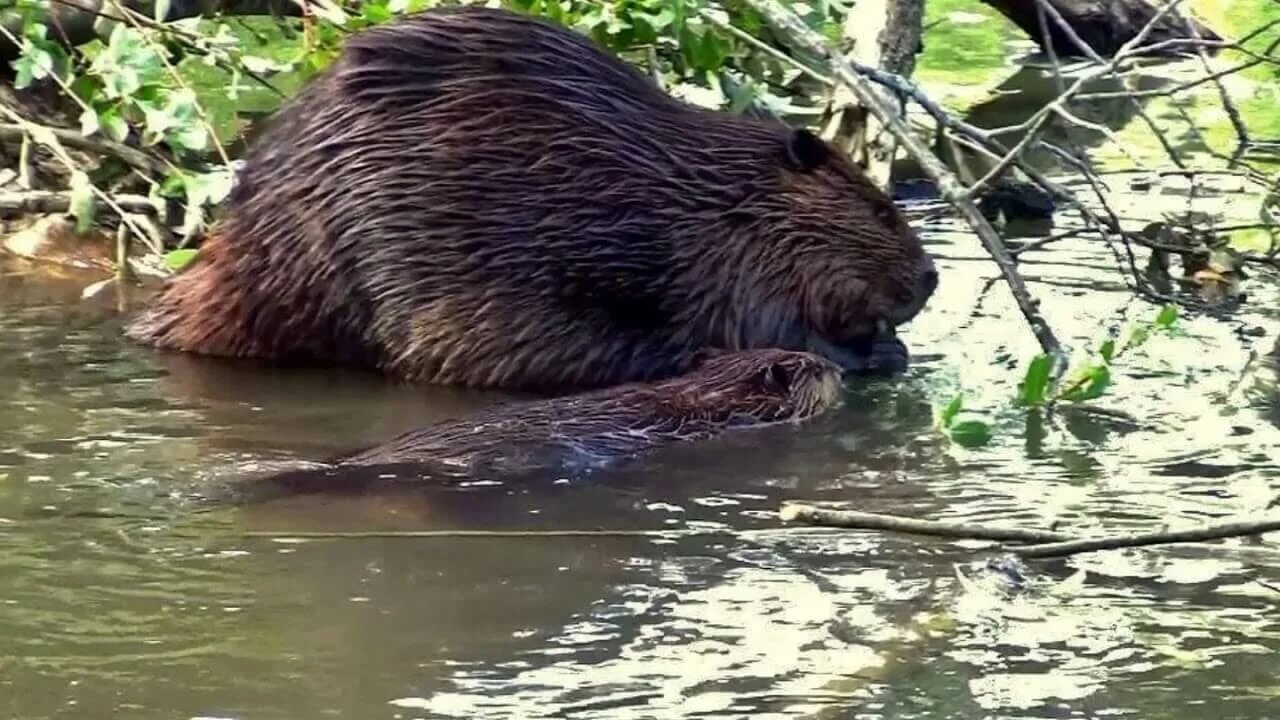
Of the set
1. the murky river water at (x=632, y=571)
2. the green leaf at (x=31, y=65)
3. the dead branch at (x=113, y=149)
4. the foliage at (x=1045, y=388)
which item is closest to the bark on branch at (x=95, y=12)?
the dead branch at (x=113, y=149)

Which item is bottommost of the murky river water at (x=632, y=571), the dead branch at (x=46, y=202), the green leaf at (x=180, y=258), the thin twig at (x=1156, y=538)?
the murky river water at (x=632, y=571)

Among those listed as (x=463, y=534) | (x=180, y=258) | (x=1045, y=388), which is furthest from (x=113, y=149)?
(x=1045, y=388)

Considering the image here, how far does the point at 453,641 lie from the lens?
9.43 ft

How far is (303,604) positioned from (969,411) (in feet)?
5.31

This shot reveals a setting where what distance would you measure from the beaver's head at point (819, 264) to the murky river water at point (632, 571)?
0.20 metres

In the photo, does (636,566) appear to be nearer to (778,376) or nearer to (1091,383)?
(1091,383)

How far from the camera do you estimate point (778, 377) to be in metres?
4.30

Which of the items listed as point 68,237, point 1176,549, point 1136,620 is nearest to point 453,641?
point 1136,620

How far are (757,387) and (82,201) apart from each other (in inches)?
66.9

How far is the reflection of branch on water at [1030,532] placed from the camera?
2.45 metres

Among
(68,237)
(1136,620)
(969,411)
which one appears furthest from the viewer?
(68,237)

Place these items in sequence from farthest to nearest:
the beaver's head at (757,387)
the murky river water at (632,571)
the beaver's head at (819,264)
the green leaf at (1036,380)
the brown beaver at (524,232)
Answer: the beaver's head at (819,264) < the brown beaver at (524,232) < the beaver's head at (757,387) < the green leaf at (1036,380) < the murky river water at (632,571)

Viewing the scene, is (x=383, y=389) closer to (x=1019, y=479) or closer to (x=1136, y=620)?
(x=1019, y=479)

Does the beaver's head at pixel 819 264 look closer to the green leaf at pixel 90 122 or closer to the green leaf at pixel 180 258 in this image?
the green leaf at pixel 180 258
